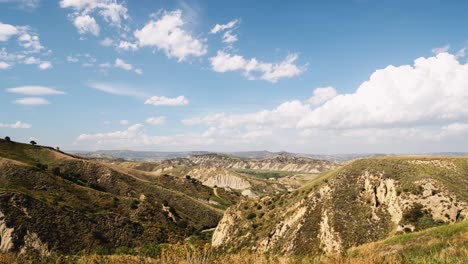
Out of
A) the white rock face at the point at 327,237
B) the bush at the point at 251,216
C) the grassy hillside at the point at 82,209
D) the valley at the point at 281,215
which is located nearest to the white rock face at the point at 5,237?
the valley at the point at 281,215

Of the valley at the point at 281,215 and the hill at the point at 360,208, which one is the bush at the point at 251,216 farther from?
the valley at the point at 281,215

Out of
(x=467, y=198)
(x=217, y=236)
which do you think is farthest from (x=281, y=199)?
(x=467, y=198)

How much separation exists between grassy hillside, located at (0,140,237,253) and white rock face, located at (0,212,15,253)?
1.24 feet

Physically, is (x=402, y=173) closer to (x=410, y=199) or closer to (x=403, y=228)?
(x=410, y=199)

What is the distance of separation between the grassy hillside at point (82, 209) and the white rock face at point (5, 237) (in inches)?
14.8

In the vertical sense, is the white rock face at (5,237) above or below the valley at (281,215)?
below

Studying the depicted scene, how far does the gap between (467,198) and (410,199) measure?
25.2 feet

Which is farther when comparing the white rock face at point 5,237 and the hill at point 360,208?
the white rock face at point 5,237

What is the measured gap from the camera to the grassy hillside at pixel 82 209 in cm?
6906

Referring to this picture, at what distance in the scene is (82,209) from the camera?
271ft

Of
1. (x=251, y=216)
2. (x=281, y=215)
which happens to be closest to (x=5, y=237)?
(x=251, y=216)

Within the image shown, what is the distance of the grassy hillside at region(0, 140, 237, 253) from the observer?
2719 inches

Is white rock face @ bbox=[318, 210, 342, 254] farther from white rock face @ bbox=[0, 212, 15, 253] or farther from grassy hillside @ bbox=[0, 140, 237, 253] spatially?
white rock face @ bbox=[0, 212, 15, 253]

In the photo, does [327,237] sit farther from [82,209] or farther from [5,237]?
[5,237]
